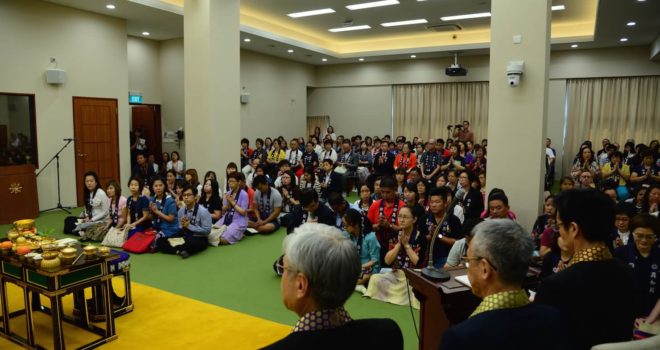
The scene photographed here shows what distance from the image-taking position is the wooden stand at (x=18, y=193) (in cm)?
792

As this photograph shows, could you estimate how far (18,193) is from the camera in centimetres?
812

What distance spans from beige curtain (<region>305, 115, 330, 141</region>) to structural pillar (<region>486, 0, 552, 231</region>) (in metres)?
11.2

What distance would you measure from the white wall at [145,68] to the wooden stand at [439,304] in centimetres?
1061

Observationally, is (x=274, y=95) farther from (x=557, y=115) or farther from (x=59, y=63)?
(x=557, y=115)

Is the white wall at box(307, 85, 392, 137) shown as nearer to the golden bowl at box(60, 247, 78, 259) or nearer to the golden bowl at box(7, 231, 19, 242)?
the golden bowl at box(7, 231, 19, 242)

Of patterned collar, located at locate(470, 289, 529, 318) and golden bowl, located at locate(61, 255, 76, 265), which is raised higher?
patterned collar, located at locate(470, 289, 529, 318)

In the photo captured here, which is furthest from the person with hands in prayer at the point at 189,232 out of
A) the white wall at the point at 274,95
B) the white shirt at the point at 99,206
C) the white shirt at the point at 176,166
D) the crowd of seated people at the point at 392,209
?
the white wall at the point at 274,95

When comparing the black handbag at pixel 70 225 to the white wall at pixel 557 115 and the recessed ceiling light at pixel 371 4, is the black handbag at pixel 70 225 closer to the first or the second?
the recessed ceiling light at pixel 371 4

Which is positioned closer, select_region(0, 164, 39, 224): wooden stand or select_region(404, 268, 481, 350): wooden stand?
select_region(404, 268, 481, 350): wooden stand

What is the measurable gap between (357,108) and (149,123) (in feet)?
22.8

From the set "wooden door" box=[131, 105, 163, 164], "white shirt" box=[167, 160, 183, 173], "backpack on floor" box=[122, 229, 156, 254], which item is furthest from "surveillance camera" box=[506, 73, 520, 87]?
"wooden door" box=[131, 105, 163, 164]

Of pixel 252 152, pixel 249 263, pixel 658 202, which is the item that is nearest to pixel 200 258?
pixel 249 263

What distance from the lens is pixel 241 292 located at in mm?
5023

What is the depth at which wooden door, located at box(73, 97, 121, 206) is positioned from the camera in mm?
9734
